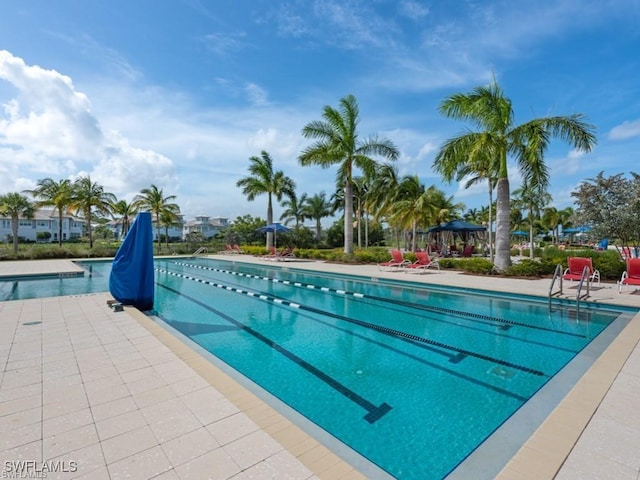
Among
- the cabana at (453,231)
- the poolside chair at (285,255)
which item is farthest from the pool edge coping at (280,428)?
the cabana at (453,231)

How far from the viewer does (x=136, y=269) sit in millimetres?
7363

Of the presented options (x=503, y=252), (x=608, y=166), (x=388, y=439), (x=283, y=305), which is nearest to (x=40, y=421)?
(x=388, y=439)

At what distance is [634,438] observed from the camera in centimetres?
251

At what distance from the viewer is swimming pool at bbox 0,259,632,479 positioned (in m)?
3.21

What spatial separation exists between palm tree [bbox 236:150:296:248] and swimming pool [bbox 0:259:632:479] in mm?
16373

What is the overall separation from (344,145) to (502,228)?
29.1 ft

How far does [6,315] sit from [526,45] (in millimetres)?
16582

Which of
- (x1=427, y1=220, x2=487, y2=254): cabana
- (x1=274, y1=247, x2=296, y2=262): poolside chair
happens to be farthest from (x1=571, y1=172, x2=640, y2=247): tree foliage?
(x1=274, y1=247, x2=296, y2=262): poolside chair

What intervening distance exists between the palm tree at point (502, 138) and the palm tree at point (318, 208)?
27.1m

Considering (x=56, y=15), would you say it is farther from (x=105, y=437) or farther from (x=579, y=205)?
(x=579, y=205)

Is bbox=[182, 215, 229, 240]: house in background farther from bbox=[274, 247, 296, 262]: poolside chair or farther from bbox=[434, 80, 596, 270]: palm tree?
bbox=[434, 80, 596, 270]: palm tree

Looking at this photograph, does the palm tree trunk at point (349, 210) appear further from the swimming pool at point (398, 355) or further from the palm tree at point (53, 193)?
the palm tree at point (53, 193)

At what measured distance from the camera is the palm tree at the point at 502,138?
36.8 feet

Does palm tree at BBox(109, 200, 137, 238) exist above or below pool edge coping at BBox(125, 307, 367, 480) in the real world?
above
